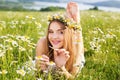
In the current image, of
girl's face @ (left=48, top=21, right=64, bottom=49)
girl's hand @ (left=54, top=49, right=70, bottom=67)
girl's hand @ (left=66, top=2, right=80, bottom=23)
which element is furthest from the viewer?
girl's hand @ (left=66, top=2, right=80, bottom=23)

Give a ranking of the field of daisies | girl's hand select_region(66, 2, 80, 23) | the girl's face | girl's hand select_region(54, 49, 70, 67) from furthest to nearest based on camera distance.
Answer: girl's hand select_region(66, 2, 80, 23)
the girl's face
girl's hand select_region(54, 49, 70, 67)
the field of daisies

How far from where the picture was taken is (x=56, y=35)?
14.1 ft

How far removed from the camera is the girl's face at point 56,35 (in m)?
4.29

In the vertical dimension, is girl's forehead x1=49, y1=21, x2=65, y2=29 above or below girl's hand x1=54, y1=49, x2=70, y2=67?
above

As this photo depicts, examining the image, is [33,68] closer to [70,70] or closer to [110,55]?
[70,70]

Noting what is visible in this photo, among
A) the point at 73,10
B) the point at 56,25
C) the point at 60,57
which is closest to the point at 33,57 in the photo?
the point at 73,10

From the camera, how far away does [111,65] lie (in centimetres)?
490

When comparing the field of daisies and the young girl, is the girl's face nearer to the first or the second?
the young girl

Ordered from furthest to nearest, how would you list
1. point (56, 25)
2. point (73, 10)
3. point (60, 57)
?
point (73, 10)
point (56, 25)
point (60, 57)

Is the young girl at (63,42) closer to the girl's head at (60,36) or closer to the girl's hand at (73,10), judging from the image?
the girl's head at (60,36)

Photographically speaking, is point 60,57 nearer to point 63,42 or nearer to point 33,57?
point 63,42

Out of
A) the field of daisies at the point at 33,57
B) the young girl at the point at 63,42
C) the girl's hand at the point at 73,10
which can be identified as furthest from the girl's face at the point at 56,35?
the girl's hand at the point at 73,10

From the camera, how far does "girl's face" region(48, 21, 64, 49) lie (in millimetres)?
4293

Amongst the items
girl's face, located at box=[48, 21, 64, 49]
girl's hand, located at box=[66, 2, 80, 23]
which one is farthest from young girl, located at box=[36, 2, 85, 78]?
girl's hand, located at box=[66, 2, 80, 23]
